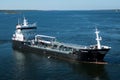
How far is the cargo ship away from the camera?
50281mm

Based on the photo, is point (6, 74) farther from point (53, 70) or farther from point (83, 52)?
point (83, 52)

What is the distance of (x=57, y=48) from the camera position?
2255 inches

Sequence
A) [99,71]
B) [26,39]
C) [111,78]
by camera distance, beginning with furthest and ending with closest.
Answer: [26,39], [99,71], [111,78]

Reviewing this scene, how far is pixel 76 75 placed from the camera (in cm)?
4375

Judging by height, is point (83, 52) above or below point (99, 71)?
above

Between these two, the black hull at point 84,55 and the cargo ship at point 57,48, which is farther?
the cargo ship at point 57,48

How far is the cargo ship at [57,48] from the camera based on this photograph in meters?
50.3

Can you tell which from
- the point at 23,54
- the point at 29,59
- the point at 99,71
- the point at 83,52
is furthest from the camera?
the point at 23,54

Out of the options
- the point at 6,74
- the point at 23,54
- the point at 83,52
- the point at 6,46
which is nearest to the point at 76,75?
the point at 83,52

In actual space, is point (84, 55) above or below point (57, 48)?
below

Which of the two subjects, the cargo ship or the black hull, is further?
the cargo ship

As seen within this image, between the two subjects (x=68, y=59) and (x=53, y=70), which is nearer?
(x=53, y=70)

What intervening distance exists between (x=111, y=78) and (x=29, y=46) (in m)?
25.2

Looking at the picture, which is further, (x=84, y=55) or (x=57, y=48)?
(x=57, y=48)
